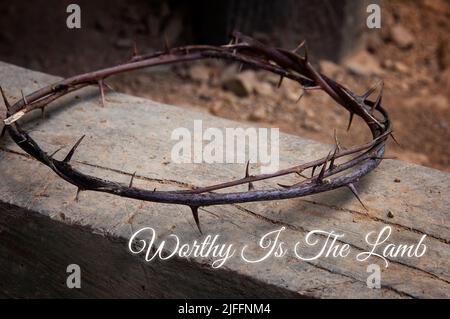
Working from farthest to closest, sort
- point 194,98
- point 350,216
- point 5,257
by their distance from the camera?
1. point 194,98
2. point 5,257
3. point 350,216

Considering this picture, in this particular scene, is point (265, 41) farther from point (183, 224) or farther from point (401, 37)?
point (183, 224)

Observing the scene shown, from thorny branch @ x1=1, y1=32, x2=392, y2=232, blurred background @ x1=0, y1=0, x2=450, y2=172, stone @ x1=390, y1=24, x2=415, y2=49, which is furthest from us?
stone @ x1=390, y1=24, x2=415, y2=49

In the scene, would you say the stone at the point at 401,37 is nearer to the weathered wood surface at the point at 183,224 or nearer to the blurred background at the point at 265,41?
the blurred background at the point at 265,41

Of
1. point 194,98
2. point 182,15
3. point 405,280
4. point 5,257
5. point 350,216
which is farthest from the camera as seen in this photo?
point 182,15

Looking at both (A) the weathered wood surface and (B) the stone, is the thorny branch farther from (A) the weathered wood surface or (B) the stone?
(B) the stone

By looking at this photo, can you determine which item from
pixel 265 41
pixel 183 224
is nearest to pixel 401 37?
pixel 265 41

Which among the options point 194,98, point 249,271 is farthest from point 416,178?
point 194,98

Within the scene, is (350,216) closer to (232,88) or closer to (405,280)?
(405,280)

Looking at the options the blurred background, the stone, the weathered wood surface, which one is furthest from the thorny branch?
the stone
